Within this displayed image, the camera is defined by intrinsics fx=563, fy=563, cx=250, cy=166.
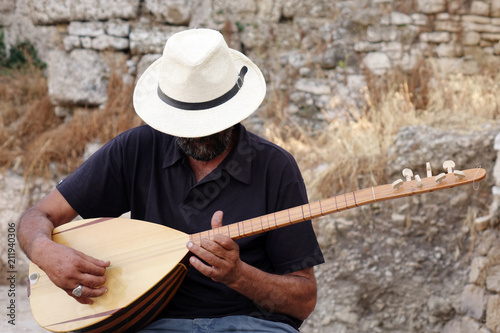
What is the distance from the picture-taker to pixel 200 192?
2.11 meters

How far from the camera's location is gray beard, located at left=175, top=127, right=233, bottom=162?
208cm

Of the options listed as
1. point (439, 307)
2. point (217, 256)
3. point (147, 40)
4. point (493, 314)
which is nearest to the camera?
point (217, 256)

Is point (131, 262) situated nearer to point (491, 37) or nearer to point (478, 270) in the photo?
point (478, 270)

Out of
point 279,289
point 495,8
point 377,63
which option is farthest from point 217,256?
point 495,8

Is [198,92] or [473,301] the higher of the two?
[198,92]

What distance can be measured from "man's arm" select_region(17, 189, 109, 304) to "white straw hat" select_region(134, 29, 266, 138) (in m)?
0.53

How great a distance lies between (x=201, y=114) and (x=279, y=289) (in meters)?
0.67

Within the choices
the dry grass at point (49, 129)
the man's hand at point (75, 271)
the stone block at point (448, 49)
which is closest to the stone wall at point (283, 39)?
the stone block at point (448, 49)

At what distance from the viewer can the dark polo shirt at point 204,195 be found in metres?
2.05

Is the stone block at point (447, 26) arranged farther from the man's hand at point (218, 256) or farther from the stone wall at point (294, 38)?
the man's hand at point (218, 256)

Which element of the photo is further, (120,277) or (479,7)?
(479,7)

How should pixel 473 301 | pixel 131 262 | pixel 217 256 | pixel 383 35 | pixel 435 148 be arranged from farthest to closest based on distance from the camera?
pixel 383 35
pixel 435 148
pixel 473 301
pixel 131 262
pixel 217 256

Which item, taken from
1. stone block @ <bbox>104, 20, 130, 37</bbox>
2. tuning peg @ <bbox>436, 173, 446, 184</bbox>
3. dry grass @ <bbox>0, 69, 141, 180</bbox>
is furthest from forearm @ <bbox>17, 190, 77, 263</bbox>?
stone block @ <bbox>104, 20, 130, 37</bbox>

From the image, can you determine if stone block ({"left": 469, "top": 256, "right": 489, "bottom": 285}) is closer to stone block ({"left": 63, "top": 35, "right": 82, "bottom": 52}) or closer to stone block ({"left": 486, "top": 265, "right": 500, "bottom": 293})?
stone block ({"left": 486, "top": 265, "right": 500, "bottom": 293})
